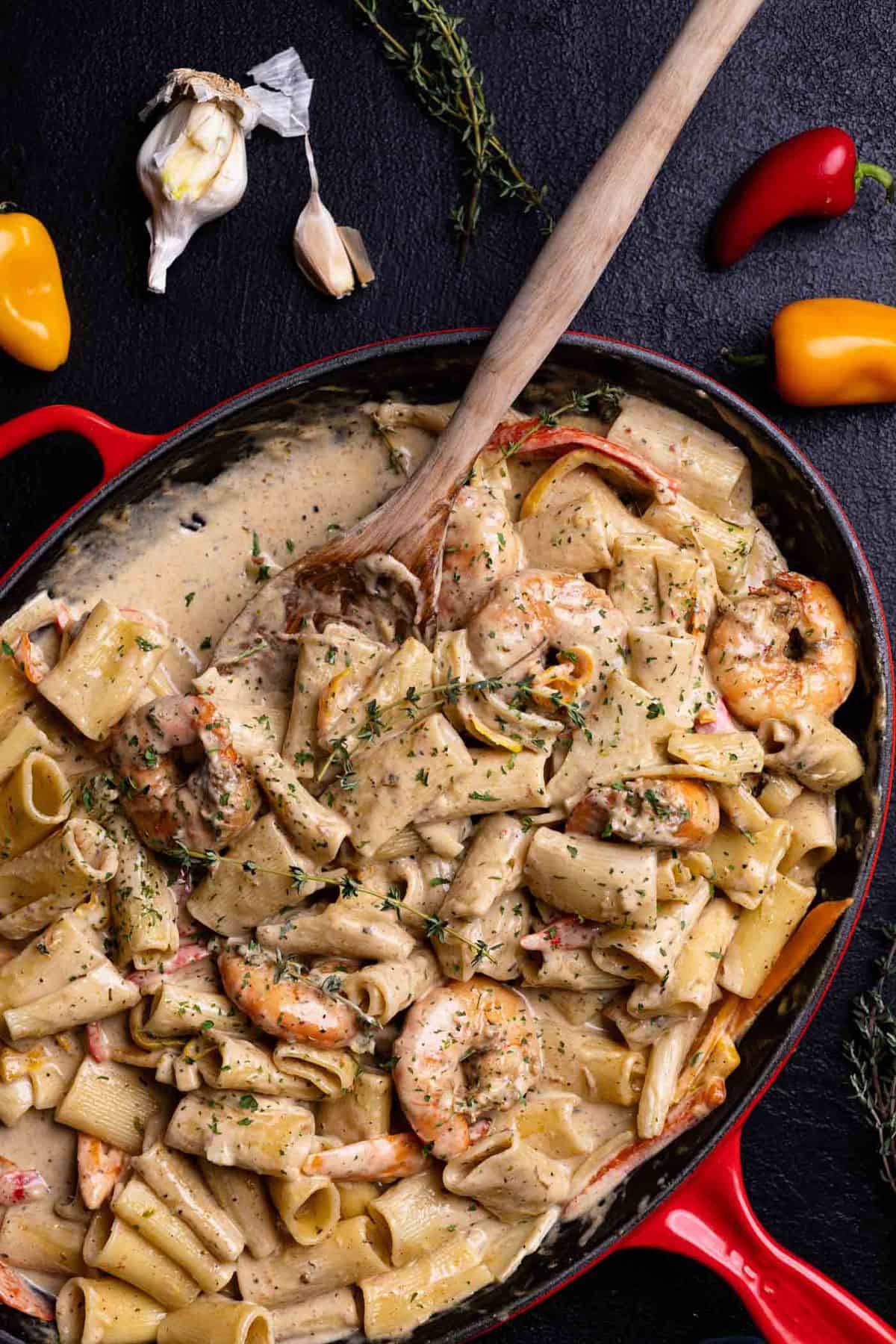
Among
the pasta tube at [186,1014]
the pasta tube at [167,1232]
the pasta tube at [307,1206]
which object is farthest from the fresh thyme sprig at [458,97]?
the pasta tube at [167,1232]

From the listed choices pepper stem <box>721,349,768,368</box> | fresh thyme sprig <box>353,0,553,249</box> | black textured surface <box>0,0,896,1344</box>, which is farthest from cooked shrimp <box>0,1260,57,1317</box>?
pepper stem <box>721,349,768,368</box>

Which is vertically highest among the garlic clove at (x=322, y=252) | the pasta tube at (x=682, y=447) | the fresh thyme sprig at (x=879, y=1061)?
the garlic clove at (x=322, y=252)

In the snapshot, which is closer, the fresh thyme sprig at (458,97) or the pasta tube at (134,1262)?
the pasta tube at (134,1262)

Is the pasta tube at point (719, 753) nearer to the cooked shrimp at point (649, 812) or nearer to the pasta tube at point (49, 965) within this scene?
the cooked shrimp at point (649, 812)

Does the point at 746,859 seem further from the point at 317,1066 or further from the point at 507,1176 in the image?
the point at 317,1066

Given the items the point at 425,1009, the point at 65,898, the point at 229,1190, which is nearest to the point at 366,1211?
the point at 229,1190

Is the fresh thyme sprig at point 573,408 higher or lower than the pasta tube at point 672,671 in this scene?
higher
